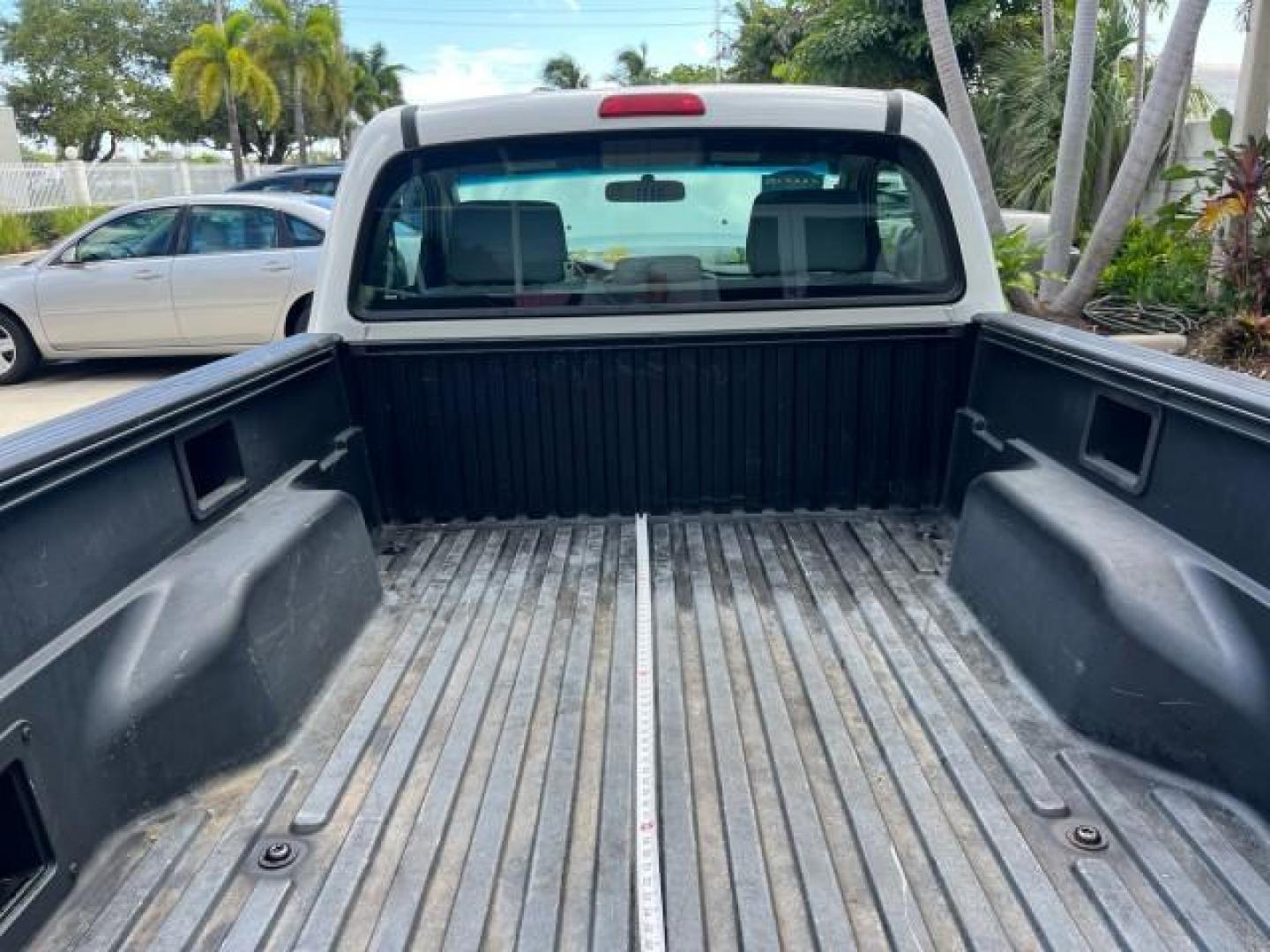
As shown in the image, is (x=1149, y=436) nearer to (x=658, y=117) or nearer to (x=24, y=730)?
(x=658, y=117)

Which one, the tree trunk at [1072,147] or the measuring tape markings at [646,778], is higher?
the tree trunk at [1072,147]

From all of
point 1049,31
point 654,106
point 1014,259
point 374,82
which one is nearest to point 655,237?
point 654,106

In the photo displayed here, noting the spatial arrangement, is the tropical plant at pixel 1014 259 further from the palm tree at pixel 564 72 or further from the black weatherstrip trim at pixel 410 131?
the palm tree at pixel 564 72

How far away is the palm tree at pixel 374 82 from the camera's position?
4558 centimetres

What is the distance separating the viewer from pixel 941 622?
245 centimetres

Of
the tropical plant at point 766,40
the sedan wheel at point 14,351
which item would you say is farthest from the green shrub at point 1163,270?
the tropical plant at point 766,40

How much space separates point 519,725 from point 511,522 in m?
1.12

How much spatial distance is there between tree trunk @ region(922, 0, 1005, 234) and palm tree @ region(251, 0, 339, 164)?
2810 cm

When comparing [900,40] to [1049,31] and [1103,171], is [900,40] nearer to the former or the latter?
[1049,31]

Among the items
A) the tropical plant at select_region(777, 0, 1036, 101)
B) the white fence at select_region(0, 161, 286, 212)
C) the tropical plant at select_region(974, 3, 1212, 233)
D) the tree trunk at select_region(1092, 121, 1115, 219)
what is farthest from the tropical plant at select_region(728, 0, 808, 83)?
the white fence at select_region(0, 161, 286, 212)

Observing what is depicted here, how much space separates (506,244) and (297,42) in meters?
32.6

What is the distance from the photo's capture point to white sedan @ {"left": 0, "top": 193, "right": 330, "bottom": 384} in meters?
7.90

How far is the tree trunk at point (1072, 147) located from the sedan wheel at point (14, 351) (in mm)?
9402

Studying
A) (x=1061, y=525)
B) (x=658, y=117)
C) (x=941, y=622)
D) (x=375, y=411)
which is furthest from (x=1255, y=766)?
(x=375, y=411)
